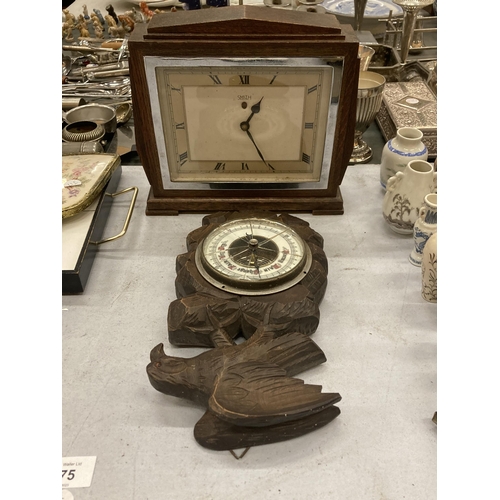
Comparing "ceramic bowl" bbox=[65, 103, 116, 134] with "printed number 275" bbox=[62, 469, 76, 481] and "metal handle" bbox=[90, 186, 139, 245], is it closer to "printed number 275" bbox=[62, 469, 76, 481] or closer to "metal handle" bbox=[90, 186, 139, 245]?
"metal handle" bbox=[90, 186, 139, 245]

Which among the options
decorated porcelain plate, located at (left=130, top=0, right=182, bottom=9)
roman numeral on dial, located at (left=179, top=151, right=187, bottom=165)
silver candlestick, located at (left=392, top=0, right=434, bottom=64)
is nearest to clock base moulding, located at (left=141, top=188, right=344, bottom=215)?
roman numeral on dial, located at (left=179, top=151, right=187, bottom=165)

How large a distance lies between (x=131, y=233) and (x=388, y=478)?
854 millimetres

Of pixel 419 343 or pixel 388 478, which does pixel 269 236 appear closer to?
pixel 419 343

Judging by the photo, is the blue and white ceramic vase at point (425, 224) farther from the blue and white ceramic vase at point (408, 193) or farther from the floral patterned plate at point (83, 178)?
the floral patterned plate at point (83, 178)

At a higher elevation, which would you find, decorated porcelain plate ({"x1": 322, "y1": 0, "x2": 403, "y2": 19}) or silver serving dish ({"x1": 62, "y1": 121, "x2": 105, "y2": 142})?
decorated porcelain plate ({"x1": 322, "y1": 0, "x2": 403, "y2": 19})

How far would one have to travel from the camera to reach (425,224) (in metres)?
1.17

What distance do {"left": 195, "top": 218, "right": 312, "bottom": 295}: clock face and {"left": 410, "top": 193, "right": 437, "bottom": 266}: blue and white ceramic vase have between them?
0.27 meters

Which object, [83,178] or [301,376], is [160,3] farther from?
[301,376]

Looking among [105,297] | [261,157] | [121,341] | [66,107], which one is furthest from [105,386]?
[66,107]

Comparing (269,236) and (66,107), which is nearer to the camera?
(269,236)

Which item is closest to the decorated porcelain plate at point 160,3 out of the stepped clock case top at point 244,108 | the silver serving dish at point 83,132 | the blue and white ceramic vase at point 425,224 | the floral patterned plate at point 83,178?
the silver serving dish at point 83,132

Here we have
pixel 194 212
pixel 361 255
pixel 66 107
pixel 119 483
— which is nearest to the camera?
pixel 119 483

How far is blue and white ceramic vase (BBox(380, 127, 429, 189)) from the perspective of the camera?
1.37 meters

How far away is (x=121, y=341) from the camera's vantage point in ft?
3.53
